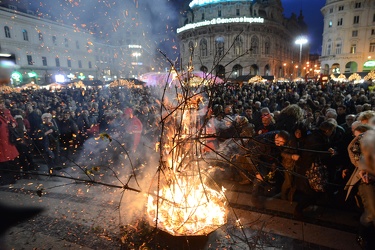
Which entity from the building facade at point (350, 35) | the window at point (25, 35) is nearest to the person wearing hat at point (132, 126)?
the window at point (25, 35)

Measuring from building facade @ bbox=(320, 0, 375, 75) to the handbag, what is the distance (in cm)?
5812

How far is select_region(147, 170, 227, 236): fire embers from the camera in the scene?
3195 mm

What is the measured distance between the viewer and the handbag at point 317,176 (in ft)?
12.0

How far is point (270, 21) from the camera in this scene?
5356 cm

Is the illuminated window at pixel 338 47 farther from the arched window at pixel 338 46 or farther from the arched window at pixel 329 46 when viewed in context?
the arched window at pixel 329 46

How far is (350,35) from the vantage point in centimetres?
5066

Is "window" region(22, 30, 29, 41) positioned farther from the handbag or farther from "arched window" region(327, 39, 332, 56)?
"arched window" region(327, 39, 332, 56)

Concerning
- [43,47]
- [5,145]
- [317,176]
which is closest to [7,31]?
[43,47]

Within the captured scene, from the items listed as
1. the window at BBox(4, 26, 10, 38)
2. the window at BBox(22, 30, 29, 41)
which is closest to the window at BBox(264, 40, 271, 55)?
the window at BBox(22, 30, 29, 41)

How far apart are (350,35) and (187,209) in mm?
63637

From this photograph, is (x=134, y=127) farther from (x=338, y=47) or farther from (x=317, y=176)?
(x=338, y=47)

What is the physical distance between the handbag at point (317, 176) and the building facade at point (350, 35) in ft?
191

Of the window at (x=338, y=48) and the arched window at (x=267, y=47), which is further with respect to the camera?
the arched window at (x=267, y=47)

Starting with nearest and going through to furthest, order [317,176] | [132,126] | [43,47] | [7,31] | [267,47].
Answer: [317,176] < [132,126] < [7,31] < [43,47] < [267,47]
